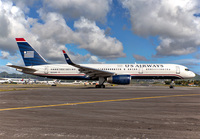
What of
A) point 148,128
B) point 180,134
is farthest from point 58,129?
point 180,134

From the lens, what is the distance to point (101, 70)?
2717cm

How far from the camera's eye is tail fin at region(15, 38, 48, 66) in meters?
32.1

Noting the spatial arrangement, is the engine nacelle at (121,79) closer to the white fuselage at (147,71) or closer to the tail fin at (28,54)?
the white fuselage at (147,71)

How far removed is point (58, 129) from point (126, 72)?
1009 inches

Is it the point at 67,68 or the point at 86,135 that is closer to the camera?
the point at 86,135

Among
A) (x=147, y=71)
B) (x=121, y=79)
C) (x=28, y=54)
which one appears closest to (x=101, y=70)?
(x=121, y=79)

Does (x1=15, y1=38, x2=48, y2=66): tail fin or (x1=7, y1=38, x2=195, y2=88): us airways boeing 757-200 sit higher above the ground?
(x1=15, y1=38, x2=48, y2=66): tail fin

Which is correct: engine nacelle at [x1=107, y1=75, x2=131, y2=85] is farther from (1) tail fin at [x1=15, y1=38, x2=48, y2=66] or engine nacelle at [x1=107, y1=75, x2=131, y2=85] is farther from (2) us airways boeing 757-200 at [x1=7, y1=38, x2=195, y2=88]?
(1) tail fin at [x1=15, y1=38, x2=48, y2=66]

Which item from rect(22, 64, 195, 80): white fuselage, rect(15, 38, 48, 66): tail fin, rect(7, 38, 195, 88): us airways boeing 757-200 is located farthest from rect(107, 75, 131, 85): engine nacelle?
rect(15, 38, 48, 66): tail fin

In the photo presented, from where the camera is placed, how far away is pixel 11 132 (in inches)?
178

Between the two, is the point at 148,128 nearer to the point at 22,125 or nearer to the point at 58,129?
the point at 58,129

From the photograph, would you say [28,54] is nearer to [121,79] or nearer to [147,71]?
[121,79]

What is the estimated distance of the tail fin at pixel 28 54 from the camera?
32.1 meters

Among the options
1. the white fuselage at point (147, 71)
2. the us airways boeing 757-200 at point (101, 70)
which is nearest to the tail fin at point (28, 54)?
the us airways boeing 757-200 at point (101, 70)
